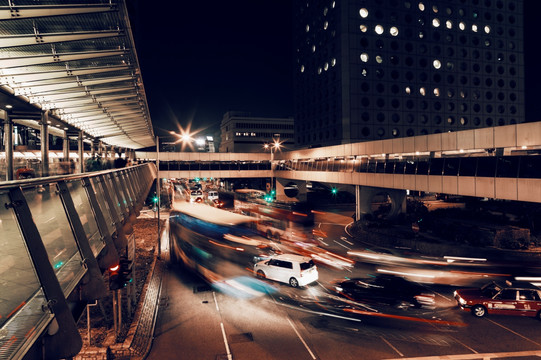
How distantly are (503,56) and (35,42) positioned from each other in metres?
89.9

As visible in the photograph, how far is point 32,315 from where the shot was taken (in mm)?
3652

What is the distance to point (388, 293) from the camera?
15.2 meters

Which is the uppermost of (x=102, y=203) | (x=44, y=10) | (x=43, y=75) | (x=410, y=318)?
(x=44, y=10)

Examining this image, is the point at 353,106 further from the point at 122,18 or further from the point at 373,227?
the point at 122,18

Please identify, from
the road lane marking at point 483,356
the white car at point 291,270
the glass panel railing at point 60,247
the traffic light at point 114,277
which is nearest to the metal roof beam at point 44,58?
the glass panel railing at point 60,247

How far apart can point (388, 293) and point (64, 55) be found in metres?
16.6

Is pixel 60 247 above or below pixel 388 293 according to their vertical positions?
above

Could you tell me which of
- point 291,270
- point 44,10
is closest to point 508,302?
point 291,270

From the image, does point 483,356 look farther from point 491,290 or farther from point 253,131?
point 253,131

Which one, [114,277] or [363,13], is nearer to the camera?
[114,277]

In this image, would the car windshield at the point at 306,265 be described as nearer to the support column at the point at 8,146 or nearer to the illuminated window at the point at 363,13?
the support column at the point at 8,146

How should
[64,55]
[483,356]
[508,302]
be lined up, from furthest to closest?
[508,302], [483,356], [64,55]

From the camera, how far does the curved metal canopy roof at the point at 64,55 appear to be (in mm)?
7781

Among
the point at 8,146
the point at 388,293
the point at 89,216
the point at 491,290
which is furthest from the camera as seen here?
the point at 388,293
